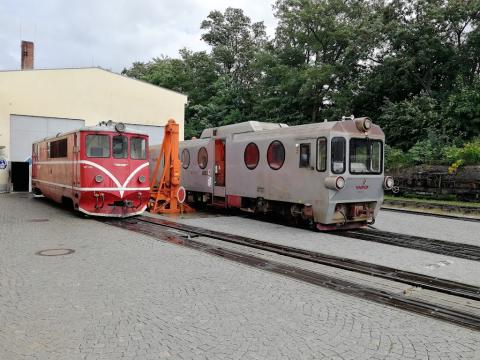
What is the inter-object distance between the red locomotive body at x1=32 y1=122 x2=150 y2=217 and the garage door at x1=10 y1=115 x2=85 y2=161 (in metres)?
12.1

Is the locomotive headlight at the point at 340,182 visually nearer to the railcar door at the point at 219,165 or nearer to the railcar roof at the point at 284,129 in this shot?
the railcar roof at the point at 284,129

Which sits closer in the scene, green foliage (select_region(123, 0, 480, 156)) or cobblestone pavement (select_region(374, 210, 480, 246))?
cobblestone pavement (select_region(374, 210, 480, 246))

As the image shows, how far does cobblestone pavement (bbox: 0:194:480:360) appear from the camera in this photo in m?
4.21

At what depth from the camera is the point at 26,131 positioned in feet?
83.4

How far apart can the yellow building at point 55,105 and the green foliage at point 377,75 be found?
506 inches

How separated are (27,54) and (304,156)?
27.2m

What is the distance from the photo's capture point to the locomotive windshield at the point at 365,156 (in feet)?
37.5

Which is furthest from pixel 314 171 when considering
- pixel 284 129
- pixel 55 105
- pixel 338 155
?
pixel 55 105

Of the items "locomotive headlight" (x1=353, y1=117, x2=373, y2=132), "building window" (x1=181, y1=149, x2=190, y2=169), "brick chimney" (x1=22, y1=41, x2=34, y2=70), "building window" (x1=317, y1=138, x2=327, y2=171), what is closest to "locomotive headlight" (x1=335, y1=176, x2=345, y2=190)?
"building window" (x1=317, y1=138, x2=327, y2=171)

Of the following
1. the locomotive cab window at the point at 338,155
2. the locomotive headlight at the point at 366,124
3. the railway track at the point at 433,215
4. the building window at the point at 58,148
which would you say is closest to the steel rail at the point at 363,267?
the locomotive cab window at the point at 338,155

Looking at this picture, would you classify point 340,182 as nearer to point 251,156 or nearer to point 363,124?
point 363,124

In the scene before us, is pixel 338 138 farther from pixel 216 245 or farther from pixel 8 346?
pixel 8 346

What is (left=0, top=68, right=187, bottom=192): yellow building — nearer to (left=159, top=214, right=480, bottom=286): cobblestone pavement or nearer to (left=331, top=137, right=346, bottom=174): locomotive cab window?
(left=159, top=214, right=480, bottom=286): cobblestone pavement

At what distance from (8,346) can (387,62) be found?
30123 millimetres
